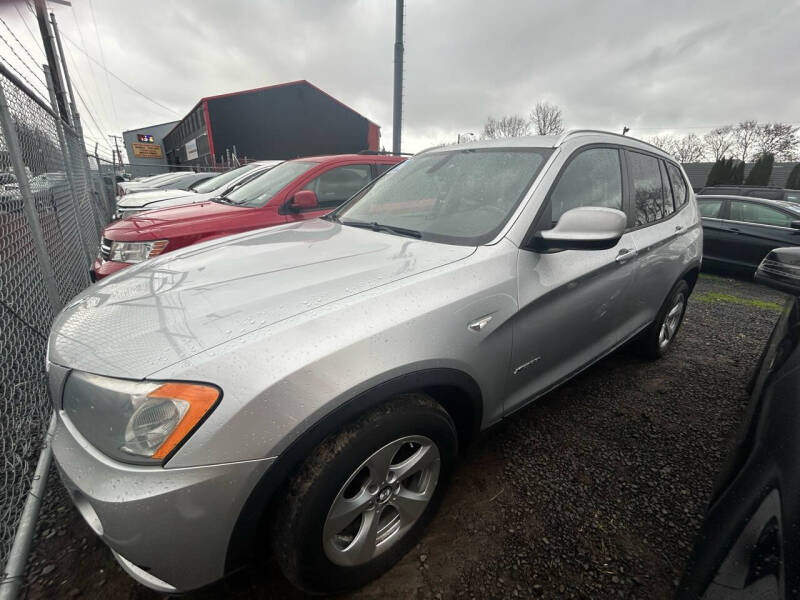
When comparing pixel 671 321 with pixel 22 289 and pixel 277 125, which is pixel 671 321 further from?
pixel 277 125

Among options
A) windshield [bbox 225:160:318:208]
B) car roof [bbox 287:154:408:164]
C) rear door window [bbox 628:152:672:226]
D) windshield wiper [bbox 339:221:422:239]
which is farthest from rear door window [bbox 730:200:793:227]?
windshield wiper [bbox 339:221:422:239]

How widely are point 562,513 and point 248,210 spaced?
360cm

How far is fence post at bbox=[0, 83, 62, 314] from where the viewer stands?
229 cm

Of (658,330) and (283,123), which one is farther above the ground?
(283,123)

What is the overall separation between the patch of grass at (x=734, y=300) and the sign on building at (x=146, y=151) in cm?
5412

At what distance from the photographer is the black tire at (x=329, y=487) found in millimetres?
1177

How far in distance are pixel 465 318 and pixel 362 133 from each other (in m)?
34.6

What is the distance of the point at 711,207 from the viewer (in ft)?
22.5

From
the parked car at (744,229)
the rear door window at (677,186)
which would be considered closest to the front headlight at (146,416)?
the rear door window at (677,186)

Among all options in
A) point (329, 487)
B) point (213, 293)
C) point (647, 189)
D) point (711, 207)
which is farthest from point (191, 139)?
point (329, 487)

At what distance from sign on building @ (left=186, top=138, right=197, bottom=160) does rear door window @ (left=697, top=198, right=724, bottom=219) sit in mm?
36359

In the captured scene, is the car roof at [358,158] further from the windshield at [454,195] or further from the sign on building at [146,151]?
the sign on building at [146,151]

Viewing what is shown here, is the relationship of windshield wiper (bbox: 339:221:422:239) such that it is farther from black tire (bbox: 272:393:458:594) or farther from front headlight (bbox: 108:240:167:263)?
front headlight (bbox: 108:240:167:263)

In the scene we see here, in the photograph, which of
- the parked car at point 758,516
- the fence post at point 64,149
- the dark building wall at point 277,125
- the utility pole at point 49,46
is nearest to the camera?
the parked car at point 758,516
